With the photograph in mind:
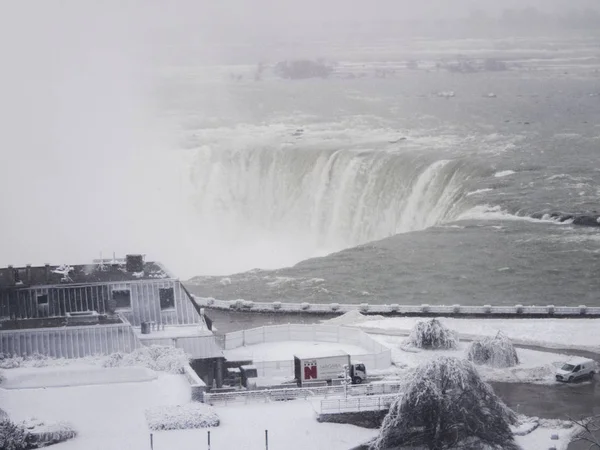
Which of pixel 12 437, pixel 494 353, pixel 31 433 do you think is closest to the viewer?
pixel 12 437

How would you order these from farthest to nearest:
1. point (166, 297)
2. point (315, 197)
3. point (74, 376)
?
point (315, 197) < point (166, 297) < point (74, 376)

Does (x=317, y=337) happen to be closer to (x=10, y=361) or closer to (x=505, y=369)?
(x=505, y=369)

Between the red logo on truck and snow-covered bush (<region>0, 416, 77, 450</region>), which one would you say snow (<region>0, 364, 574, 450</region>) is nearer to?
snow-covered bush (<region>0, 416, 77, 450</region>)

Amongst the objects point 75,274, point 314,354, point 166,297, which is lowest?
point 314,354

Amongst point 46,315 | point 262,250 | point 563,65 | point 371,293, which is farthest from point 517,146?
point 563,65

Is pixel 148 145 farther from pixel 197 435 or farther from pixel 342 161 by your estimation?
pixel 197 435

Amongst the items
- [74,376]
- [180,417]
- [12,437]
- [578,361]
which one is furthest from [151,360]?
[578,361]
